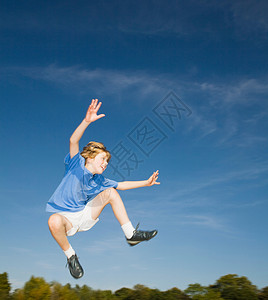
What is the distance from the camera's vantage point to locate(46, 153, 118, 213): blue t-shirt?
234 inches

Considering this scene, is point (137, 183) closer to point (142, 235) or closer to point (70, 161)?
point (142, 235)

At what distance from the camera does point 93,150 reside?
21.2 feet

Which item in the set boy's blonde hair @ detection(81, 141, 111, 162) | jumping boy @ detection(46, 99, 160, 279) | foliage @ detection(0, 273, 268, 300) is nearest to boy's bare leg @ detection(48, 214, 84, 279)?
jumping boy @ detection(46, 99, 160, 279)

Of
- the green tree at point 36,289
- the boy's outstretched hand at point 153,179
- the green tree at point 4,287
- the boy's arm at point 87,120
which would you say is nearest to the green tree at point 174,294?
the green tree at point 36,289

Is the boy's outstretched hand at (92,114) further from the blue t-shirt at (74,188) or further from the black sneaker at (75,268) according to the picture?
the black sneaker at (75,268)

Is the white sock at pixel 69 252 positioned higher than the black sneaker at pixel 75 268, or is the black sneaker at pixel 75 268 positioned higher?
the white sock at pixel 69 252

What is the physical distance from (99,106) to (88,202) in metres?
1.65

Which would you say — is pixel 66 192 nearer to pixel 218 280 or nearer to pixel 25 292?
pixel 25 292

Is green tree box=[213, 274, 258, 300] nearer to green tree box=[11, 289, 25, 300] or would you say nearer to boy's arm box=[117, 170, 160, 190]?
green tree box=[11, 289, 25, 300]

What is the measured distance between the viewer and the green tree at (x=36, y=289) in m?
43.2

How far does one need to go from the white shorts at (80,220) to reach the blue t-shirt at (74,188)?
0.06 metres

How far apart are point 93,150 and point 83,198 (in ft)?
2.76

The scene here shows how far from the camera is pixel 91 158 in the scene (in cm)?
640

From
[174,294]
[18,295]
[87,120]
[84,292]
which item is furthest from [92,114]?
[174,294]
